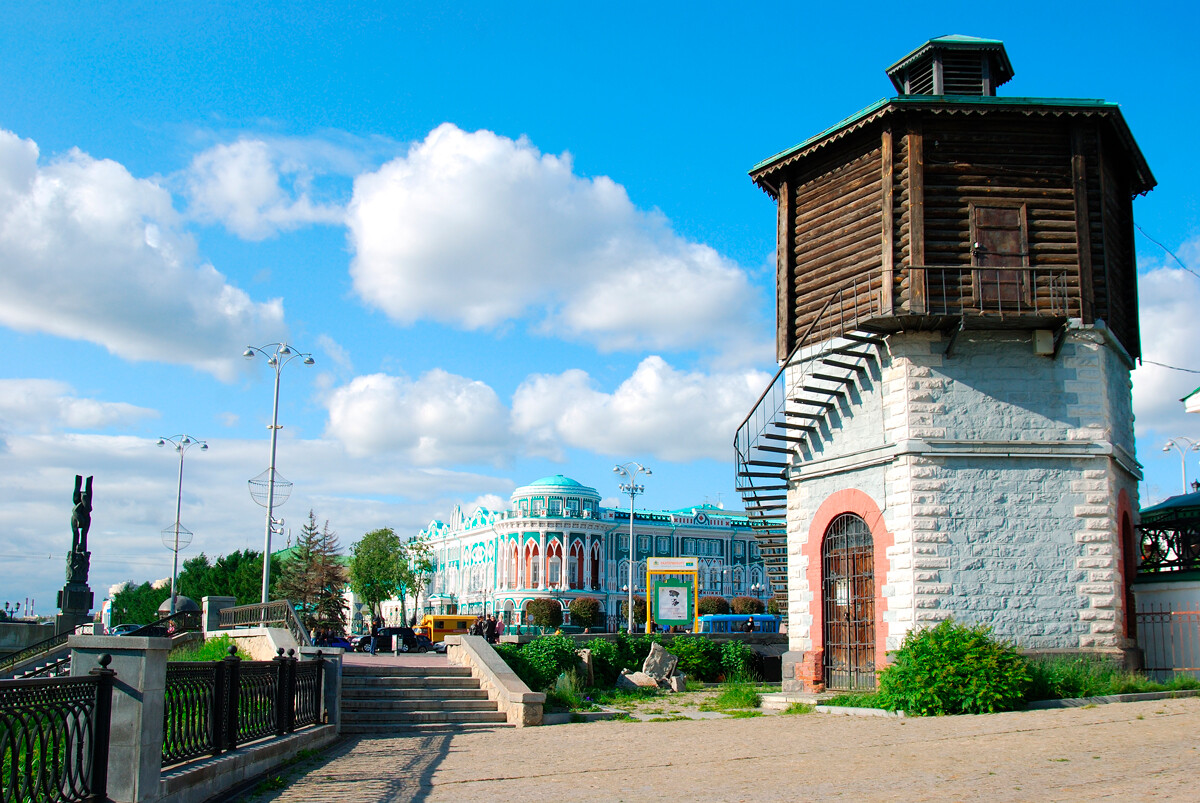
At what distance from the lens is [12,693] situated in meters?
6.62

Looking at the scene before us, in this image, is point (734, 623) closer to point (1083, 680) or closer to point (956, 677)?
point (1083, 680)

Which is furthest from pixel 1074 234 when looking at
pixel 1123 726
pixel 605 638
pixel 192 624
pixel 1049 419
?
pixel 192 624

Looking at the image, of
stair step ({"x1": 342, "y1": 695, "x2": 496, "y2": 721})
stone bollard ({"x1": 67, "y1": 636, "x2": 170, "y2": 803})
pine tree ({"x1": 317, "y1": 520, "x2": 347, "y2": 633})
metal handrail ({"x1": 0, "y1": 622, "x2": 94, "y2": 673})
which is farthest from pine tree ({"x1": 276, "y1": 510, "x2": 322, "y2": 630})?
stone bollard ({"x1": 67, "y1": 636, "x2": 170, "y2": 803})

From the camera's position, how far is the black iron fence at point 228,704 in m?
9.05

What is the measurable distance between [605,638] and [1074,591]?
1086cm

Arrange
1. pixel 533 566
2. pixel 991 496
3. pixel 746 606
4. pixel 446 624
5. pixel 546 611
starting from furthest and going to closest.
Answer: pixel 533 566, pixel 746 606, pixel 546 611, pixel 446 624, pixel 991 496

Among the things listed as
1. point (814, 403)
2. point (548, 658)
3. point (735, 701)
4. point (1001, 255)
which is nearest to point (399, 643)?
point (548, 658)

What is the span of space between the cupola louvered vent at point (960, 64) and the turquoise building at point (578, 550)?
5646cm

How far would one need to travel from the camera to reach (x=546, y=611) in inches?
2621

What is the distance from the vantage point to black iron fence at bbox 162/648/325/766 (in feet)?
29.7

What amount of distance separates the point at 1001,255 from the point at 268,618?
19558mm

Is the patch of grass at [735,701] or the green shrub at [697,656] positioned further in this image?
the green shrub at [697,656]

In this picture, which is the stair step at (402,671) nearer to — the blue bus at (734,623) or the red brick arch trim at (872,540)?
the red brick arch trim at (872,540)

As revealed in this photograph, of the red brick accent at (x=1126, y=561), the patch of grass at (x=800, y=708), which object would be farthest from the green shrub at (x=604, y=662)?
the red brick accent at (x=1126, y=561)
